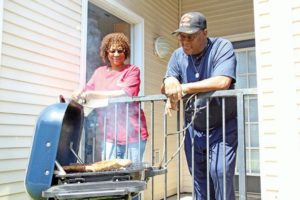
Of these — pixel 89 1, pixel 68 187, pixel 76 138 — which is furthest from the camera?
pixel 89 1

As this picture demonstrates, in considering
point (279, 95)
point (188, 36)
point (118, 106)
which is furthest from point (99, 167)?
point (279, 95)

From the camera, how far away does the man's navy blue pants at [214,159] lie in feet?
7.16

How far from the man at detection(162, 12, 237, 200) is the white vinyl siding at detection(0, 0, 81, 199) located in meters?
1.32

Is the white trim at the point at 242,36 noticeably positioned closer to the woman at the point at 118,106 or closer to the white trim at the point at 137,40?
the white trim at the point at 137,40

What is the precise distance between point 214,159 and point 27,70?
1.80m

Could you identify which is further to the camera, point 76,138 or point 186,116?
point 186,116

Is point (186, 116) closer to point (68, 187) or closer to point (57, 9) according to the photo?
point (68, 187)

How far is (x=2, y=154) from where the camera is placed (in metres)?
2.62

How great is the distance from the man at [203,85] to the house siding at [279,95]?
1.00 feet

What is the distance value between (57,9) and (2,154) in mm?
1518

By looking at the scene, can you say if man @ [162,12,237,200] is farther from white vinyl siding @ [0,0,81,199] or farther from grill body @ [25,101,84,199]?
white vinyl siding @ [0,0,81,199]

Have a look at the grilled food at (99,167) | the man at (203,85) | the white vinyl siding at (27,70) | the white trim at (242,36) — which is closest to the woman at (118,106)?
the man at (203,85)

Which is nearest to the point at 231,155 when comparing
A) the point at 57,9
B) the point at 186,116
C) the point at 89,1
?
the point at 186,116

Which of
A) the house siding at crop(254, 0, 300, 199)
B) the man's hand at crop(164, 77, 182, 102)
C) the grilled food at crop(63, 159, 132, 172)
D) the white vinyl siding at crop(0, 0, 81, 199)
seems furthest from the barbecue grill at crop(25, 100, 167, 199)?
the white vinyl siding at crop(0, 0, 81, 199)
